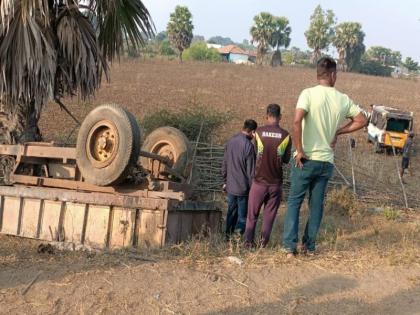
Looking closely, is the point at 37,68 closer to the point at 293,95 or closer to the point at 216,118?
the point at 216,118

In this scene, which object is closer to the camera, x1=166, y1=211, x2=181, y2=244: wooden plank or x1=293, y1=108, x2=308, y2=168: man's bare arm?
x1=293, y1=108, x2=308, y2=168: man's bare arm

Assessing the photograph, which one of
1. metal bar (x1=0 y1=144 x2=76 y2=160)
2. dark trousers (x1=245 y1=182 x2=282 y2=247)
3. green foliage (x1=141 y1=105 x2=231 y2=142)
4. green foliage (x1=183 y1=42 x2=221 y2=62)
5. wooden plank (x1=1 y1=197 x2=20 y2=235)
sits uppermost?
green foliage (x1=183 y1=42 x2=221 y2=62)

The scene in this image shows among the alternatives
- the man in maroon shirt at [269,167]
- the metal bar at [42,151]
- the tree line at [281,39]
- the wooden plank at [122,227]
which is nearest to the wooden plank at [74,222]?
the wooden plank at [122,227]

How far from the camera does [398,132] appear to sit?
23.0 metres

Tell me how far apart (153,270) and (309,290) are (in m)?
1.38

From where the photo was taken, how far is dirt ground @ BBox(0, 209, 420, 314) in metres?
4.33

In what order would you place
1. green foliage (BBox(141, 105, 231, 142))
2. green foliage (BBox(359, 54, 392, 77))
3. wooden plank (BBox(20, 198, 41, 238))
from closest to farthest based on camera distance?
wooden plank (BBox(20, 198, 41, 238))
green foliage (BBox(141, 105, 231, 142))
green foliage (BBox(359, 54, 392, 77))

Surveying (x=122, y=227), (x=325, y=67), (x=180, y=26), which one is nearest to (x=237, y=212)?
(x=122, y=227)

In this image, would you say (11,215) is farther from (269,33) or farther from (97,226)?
(269,33)

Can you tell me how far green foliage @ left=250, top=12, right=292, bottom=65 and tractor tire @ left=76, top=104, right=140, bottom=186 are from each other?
75.6m

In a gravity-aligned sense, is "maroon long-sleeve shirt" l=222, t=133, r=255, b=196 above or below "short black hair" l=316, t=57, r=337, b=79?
below

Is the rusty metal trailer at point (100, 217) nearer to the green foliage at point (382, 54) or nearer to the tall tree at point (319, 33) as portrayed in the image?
the tall tree at point (319, 33)

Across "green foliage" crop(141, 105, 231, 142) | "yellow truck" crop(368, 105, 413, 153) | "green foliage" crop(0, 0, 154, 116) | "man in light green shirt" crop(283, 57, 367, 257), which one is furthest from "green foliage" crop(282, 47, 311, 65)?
"man in light green shirt" crop(283, 57, 367, 257)

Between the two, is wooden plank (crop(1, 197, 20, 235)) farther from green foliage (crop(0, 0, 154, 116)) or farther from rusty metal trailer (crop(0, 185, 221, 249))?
green foliage (crop(0, 0, 154, 116))
